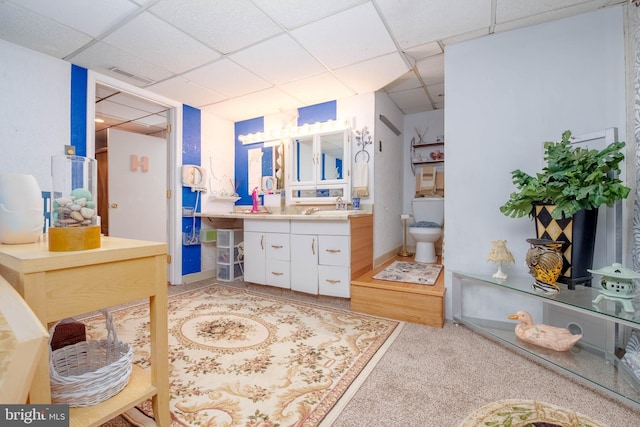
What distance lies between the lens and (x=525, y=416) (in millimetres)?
1157

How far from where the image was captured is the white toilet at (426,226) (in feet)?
10.7

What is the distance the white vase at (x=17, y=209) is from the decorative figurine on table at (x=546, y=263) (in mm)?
2362

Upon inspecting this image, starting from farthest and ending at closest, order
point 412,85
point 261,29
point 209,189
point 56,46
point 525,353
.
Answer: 1. point 209,189
2. point 412,85
3. point 56,46
4. point 261,29
5. point 525,353

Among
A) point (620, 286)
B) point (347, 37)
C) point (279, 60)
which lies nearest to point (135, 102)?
point (279, 60)

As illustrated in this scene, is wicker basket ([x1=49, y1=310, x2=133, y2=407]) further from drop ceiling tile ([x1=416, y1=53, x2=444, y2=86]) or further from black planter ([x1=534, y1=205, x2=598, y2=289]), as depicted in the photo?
drop ceiling tile ([x1=416, y1=53, x2=444, y2=86])

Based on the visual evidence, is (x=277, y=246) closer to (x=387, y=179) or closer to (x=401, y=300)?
(x=401, y=300)

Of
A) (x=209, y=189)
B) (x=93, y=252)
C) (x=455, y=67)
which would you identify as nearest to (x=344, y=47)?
(x=455, y=67)

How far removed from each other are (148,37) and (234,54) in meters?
0.61

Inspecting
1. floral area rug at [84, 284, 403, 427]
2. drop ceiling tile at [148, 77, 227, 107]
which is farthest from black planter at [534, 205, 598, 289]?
drop ceiling tile at [148, 77, 227, 107]

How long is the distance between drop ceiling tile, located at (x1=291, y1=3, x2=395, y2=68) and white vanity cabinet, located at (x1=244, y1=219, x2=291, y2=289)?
1538mm

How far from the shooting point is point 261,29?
1969 millimetres

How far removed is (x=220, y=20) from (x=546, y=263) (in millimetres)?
2534

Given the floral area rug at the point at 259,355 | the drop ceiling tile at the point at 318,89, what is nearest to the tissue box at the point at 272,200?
the drop ceiling tile at the point at 318,89

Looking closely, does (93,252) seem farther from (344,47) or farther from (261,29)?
(344,47)
